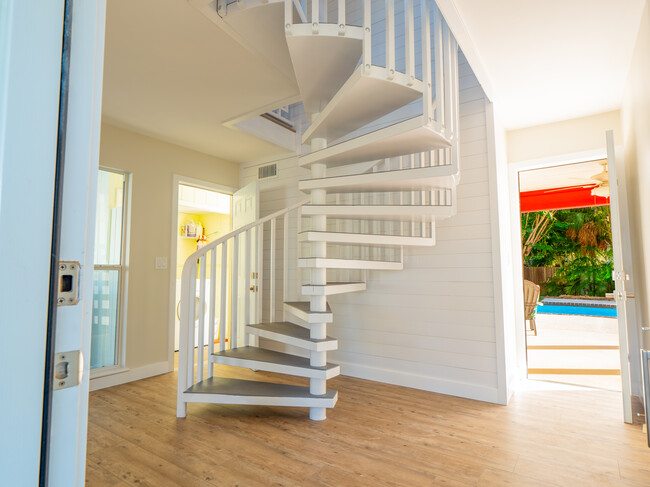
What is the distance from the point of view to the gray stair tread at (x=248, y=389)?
2.78m

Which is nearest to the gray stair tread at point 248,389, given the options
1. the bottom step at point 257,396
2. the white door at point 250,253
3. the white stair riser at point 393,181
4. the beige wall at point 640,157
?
the bottom step at point 257,396

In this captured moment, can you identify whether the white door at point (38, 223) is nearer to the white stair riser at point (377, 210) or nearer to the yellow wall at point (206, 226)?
the white stair riser at point (377, 210)

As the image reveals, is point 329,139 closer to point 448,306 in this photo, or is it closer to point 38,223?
point 448,306

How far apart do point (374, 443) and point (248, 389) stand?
1.05 m

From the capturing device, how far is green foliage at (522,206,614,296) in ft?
32.9

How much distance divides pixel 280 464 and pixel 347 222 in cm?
254

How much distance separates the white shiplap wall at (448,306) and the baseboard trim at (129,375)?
6.92 feet

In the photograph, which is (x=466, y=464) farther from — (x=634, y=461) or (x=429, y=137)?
(x=429, y=137)

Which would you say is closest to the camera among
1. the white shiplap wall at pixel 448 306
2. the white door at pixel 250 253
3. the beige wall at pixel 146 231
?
the white shiplap wall at pixel 448 306

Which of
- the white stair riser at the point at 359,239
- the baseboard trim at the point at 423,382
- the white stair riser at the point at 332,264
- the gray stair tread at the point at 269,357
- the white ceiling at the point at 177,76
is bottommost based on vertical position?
the baseboard trim at the point at 423,382

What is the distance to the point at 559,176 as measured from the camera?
5.93 metres

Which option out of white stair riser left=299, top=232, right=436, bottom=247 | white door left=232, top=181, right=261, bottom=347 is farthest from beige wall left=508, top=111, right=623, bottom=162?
white door left=232, top=181, right=261, bottom=347

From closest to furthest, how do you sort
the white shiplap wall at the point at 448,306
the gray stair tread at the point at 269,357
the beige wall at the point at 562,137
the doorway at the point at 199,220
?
the gray stair tread at the point at 269,357 → the white shiplap wall at the point at 448,306 → the beige wall at the point at 562,137 → the doorway at the point at 199,220

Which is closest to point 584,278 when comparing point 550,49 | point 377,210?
point 550,49
